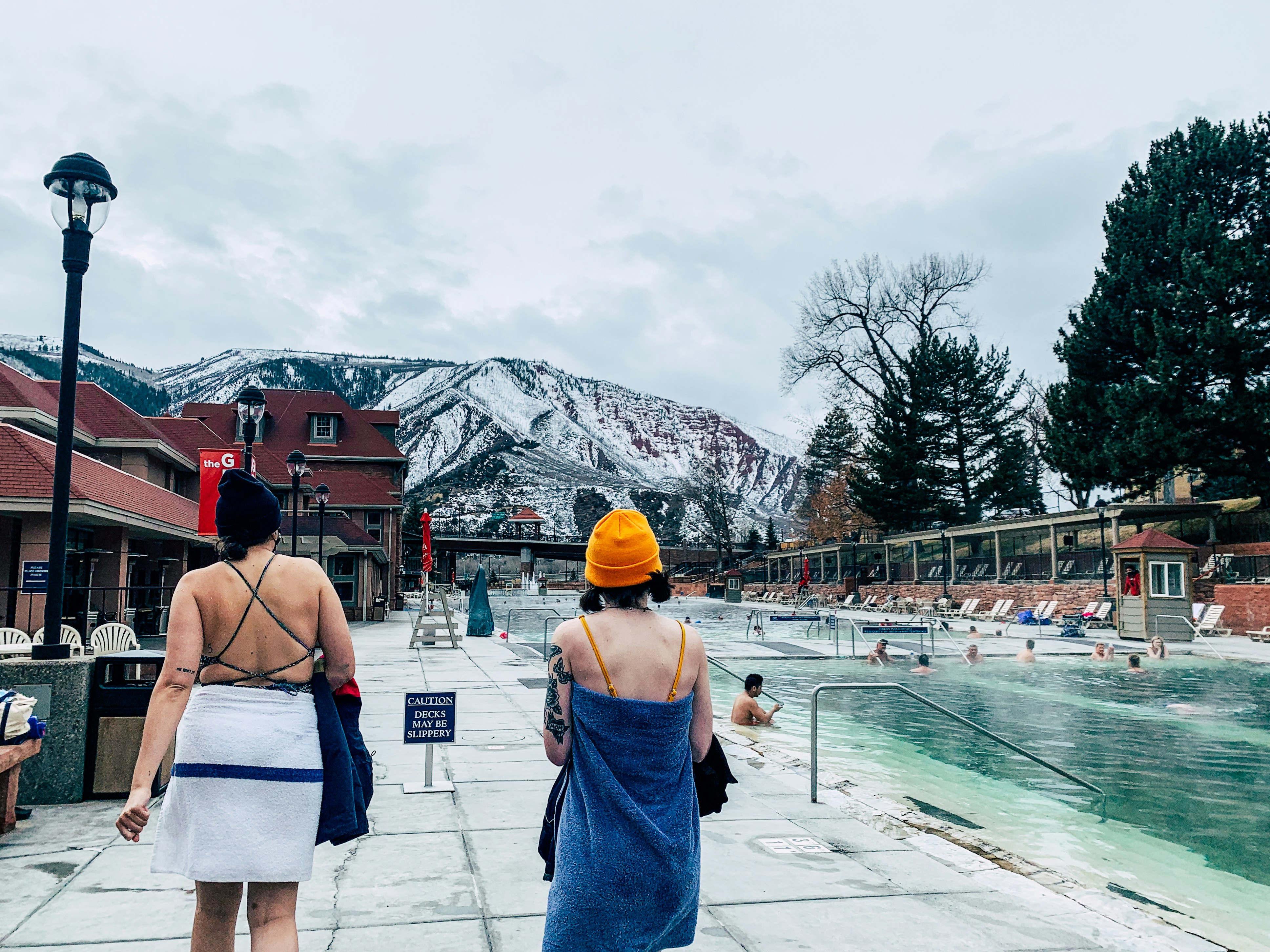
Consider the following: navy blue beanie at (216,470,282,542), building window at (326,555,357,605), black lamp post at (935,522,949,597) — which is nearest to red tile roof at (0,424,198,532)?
navy blue beanie at (216,470,282,542)

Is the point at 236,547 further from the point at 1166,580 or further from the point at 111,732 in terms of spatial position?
the point at 1166,580

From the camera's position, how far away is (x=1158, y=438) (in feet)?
112

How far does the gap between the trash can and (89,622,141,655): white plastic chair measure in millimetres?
7720

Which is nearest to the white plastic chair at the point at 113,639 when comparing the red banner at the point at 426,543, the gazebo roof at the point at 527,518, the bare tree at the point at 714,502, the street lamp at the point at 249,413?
the street lamp at the point at 249,413

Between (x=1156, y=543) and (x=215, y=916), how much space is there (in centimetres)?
2769

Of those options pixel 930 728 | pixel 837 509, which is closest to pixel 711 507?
pixel 837 509

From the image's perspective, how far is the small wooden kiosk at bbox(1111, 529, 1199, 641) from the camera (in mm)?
25234

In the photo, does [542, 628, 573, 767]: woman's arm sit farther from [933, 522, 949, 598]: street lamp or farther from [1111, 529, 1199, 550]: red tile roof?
[933, 522, 949, 598]: street lamp

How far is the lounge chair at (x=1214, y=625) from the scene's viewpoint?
83.2 ft

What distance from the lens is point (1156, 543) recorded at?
998 inches

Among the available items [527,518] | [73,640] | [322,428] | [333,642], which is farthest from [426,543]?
[527,518]

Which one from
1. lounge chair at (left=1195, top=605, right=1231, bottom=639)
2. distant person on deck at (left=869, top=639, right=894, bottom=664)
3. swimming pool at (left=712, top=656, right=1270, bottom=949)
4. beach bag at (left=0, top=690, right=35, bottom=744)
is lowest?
swimming pool at (left=712, top=656, right=1270, bottom=949)

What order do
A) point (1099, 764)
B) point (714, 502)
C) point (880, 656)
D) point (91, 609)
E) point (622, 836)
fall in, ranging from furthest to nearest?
1. point (714, 502)
2. point (91, 609)
3. point (880, 656)
4. point (1099, 764)
5. point (622, 836)

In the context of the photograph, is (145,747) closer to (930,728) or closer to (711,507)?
(930,728)
